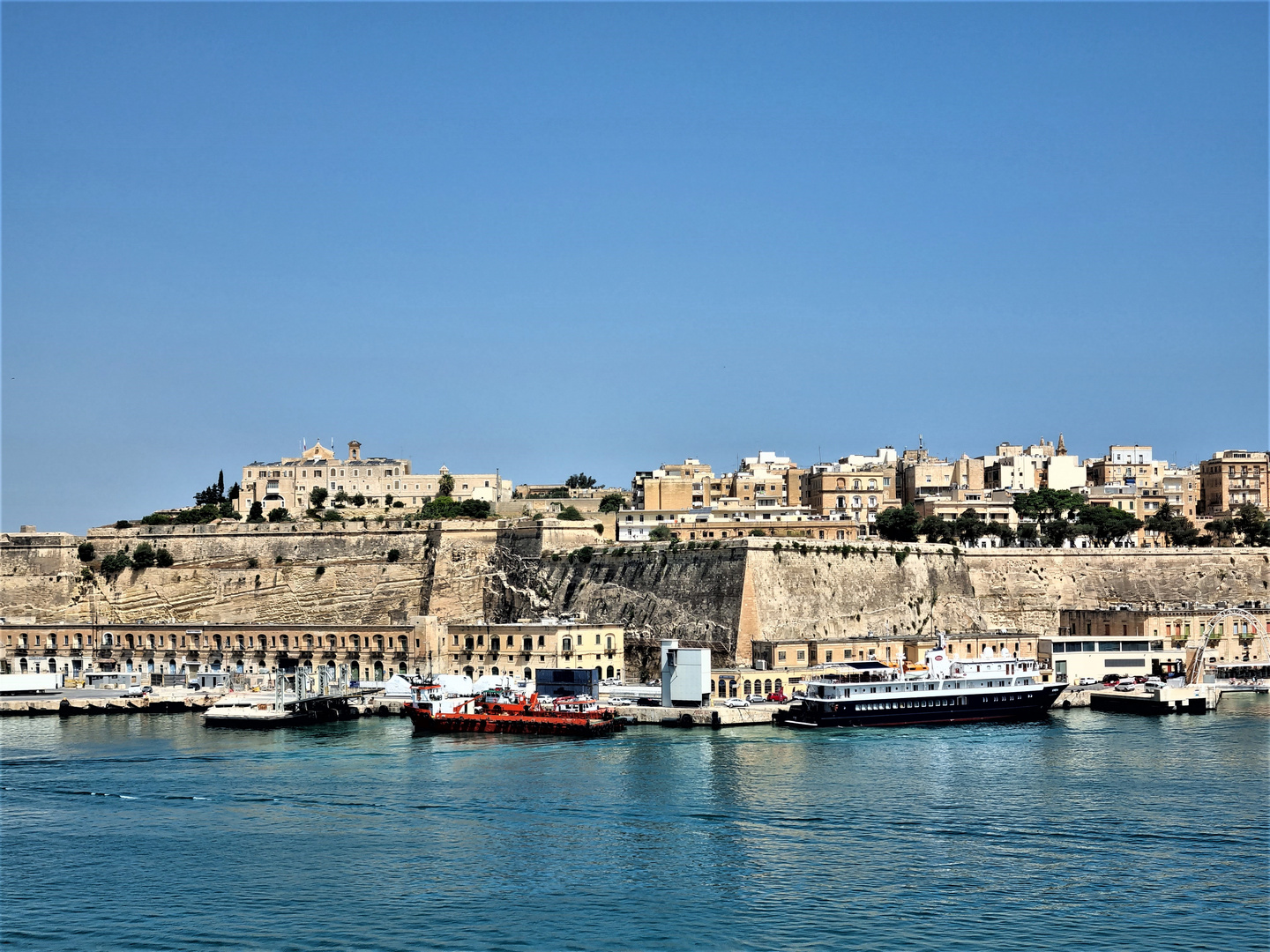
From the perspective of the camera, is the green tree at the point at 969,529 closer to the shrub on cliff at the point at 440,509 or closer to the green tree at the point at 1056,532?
the green tree at the point at 1056,532

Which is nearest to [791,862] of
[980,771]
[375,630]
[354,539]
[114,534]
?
[980,771]

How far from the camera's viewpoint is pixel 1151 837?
76.0 feet

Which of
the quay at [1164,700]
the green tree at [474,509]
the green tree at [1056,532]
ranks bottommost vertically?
the quay at [1164,700]

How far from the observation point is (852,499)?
65250mm

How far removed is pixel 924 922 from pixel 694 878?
3.40 m

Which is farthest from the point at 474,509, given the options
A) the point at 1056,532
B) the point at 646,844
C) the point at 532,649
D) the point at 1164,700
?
the point at 646,844

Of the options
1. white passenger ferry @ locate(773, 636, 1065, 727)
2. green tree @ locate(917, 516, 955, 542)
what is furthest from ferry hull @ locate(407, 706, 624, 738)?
green tree @ locate(917, 516, 955, 542)

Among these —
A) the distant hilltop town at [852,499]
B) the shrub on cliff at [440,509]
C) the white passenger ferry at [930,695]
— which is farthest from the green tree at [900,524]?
the white passenger ferry at [930,695]

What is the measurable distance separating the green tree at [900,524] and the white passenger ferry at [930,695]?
19.5 m

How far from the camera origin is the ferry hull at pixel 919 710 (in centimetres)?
3588

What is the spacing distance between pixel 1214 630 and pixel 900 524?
13.7 metres

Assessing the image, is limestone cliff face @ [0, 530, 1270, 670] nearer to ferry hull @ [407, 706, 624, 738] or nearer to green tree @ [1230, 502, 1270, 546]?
green tree @ [1230, 502, 1270, 546]

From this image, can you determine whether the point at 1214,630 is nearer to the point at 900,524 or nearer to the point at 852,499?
the point at 900,524

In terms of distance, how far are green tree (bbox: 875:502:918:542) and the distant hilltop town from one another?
51 millimetres
